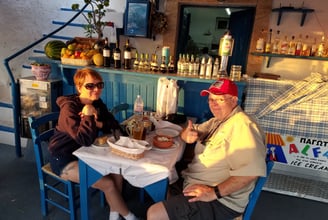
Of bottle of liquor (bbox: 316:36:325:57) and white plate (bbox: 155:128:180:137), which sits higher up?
bottle of liquor (bbox: 316:36:325:57)

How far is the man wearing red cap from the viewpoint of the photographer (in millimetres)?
1361

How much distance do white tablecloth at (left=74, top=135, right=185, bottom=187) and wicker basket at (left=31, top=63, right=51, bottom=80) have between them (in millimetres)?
1648

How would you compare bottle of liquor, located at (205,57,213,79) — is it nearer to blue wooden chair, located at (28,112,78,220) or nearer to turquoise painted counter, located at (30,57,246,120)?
turquoise painted counter, located at (30,57,246,120)

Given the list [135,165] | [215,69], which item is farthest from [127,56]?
[135,165]

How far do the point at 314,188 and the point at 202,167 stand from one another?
5.59 feet

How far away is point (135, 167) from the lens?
1438mm

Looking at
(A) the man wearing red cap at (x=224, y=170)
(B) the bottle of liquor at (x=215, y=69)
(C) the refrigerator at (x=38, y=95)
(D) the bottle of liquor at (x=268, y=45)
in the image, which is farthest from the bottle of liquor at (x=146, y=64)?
(D) the bottle of liquor at (x=268, y=45)

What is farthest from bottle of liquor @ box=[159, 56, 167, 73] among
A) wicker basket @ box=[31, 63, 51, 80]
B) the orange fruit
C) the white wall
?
the white wall

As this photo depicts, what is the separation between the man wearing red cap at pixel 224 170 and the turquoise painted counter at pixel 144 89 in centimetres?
91

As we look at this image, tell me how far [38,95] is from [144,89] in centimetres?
119

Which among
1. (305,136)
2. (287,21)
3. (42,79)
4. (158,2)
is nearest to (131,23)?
(158,2)

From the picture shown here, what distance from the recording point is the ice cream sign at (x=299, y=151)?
8.25 ft

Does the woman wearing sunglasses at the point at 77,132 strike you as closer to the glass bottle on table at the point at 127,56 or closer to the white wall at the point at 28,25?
the glass bottle on table at the point at 127,56

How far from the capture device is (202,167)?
1549 mm
